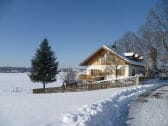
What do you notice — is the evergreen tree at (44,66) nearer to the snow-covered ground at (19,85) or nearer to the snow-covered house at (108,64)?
the snow-covered ground at (19,85)

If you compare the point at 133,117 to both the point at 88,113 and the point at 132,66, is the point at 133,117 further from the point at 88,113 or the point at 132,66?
the point at 132,66

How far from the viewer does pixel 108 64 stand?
42.2m

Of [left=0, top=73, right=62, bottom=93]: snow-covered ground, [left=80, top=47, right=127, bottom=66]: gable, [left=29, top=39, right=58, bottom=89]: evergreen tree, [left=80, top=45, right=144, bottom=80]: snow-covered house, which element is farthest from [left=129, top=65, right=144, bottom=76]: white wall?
[left=0, top=73, right=62, bottom=93]: snow-covered ground

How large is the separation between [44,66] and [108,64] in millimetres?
10564

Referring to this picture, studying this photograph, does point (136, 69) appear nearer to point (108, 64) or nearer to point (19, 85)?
point (108, 64)

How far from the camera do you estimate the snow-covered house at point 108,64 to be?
42056mm

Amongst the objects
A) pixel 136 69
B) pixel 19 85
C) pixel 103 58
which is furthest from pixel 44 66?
pixel 19 85

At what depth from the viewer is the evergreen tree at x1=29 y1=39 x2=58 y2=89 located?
43750 mm

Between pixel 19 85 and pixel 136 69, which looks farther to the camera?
pixel 19 85

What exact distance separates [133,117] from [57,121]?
345cm

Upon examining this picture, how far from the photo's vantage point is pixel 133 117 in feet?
36.0

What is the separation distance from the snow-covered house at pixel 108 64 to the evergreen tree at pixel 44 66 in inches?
209

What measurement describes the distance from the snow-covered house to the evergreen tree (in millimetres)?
5310

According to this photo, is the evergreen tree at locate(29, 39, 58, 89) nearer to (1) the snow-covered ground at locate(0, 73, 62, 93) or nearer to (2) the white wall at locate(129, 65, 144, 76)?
(1) the snow-covered ground at locate(0, 73, 62, 93)
